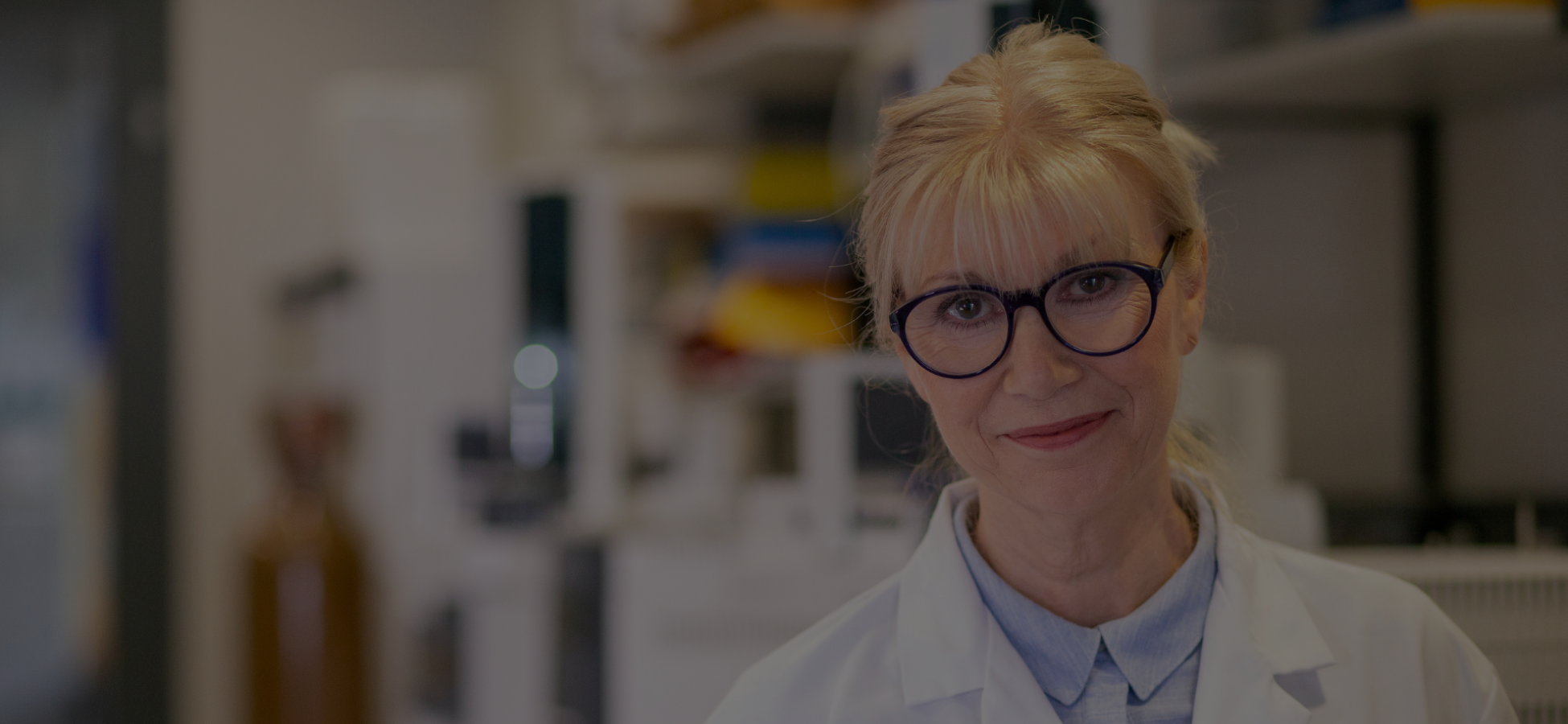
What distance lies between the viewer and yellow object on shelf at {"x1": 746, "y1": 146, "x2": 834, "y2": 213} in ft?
7.55

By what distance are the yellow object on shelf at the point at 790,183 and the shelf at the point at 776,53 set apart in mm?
184

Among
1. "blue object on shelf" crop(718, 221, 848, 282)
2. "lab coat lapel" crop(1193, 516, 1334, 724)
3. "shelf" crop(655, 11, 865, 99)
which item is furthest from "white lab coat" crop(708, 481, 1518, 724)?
"shelf" crop(655, 11, 865, 99)

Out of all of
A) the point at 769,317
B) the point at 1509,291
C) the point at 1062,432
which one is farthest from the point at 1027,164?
the point at 769,317

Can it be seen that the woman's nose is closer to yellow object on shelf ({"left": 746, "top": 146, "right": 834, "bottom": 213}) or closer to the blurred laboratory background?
the blurred laboratory background

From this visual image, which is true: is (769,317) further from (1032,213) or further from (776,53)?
(1032,213)

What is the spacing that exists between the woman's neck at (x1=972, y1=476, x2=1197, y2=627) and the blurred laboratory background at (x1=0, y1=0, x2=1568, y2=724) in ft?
0.30

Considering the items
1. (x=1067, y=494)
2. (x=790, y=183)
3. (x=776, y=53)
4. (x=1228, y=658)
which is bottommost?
(x=1228, y=658)

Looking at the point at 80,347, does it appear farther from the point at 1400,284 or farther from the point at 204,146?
the point at 1400,284

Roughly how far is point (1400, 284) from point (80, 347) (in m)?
3.92

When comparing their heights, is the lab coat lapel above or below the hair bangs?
below

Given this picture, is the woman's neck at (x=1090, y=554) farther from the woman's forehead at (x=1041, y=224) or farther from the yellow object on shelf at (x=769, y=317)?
the yellow object on shelf at (x=769, y=317)

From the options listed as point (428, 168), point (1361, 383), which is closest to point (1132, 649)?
point (1361, 383)

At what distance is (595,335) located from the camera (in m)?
2.02

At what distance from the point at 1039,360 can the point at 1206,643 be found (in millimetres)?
215
